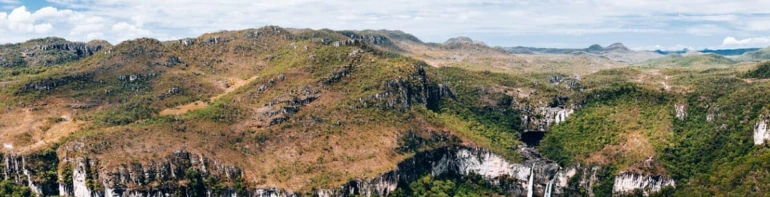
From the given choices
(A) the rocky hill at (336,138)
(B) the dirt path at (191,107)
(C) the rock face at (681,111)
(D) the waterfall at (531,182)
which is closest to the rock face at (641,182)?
(A) the rocky hill at (336,138)

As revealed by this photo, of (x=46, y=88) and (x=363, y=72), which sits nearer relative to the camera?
(x=46, y=88)

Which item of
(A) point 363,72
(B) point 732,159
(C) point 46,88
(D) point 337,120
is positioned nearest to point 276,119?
(D) point 337,120

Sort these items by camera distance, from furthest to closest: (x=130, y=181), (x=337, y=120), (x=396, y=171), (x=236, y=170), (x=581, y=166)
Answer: (x=581, y=166) → (x=337, y=120) → (x=396, y=171) → (x=236, y=170) → (x=130, y=181)

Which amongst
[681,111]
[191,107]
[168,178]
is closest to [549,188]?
[681,111]

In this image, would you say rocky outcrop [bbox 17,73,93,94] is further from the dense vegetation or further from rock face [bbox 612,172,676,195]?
rock face [bbox 612,172,676,195]

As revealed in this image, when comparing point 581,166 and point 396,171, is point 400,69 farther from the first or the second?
point 581,166

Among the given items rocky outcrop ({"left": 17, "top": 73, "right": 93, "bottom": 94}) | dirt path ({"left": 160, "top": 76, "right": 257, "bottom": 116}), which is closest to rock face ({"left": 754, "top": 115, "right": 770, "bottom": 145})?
dirt path ({"left": 160, "top": 76, "right": 257, "bottom": 116})
